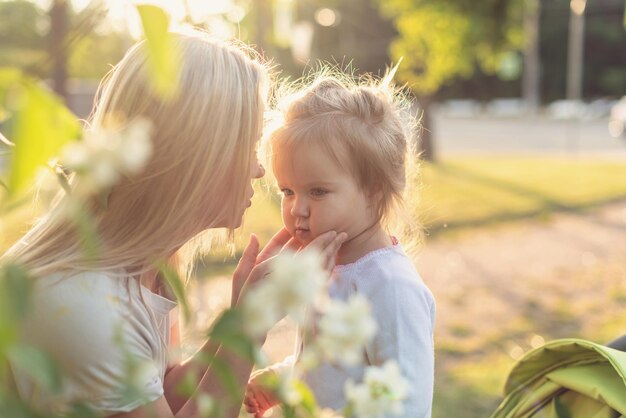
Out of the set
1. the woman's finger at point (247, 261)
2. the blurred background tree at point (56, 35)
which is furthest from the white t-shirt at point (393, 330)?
the blurred background tree at point (56, 35)

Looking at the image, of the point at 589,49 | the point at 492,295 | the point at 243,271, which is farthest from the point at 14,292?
the point at 589,49

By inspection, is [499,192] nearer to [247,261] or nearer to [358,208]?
[358,208]

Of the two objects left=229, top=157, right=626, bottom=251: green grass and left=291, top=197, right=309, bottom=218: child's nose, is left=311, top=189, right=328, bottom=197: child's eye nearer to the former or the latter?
left=291, top=197, right=309, bottom=218: child's nose

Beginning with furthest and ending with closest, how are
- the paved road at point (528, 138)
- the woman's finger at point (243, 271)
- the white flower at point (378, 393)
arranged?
the paved road at point (528, 138) < the woman's finger at point (243, 271) < the white flower at point (378, 393)

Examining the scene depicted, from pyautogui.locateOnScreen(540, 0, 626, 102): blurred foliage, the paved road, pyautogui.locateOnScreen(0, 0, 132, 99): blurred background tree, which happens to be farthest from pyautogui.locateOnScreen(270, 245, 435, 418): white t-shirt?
pyautogui.locateOnScreen(540, 0, 626, 102): blurred foliage

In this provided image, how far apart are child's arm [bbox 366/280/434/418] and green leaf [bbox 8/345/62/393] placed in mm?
1145

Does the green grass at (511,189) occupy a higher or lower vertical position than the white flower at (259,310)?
lower

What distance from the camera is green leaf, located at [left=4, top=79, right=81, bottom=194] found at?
0.54 m

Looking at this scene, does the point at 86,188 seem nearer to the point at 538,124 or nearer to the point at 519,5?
the point at 519,5


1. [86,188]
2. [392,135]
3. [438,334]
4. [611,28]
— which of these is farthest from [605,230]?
[611,28]

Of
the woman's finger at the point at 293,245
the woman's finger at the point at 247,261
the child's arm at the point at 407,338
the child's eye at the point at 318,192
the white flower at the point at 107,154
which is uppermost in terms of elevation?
the white flower at the point at 107,154

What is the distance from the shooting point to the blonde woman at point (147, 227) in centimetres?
143

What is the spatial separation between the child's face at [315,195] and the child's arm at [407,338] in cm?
18

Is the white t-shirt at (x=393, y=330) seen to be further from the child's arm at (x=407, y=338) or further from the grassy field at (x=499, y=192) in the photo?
the grassy field at (x=499, y=192)
